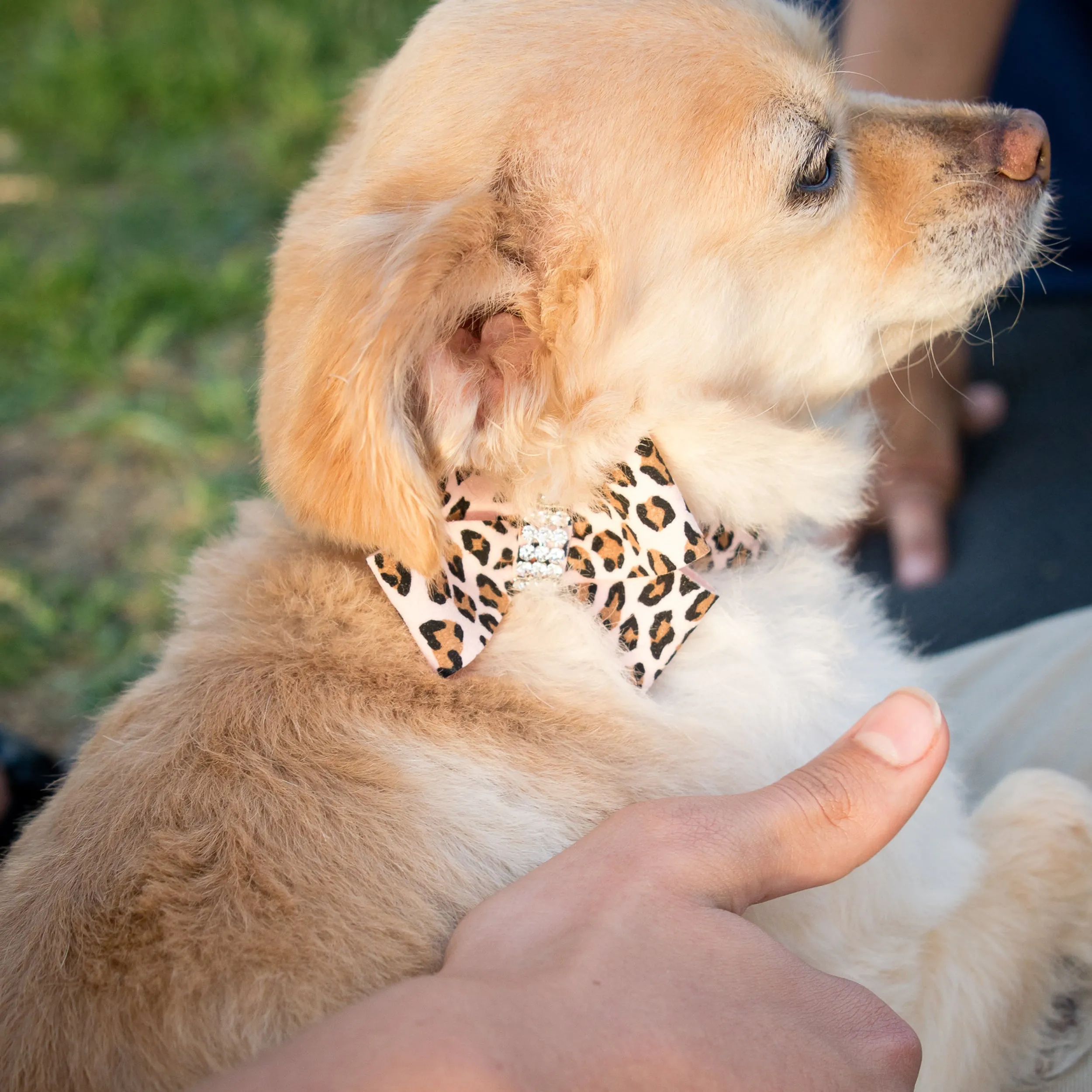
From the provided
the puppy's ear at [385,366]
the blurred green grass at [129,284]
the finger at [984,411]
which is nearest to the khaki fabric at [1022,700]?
the finger at [984,411]

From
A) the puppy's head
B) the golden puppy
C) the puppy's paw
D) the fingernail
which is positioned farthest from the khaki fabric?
the puppy's head

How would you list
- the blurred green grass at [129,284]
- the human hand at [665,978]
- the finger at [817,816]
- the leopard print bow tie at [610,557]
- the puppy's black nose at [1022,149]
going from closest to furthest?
the human hand at [665,978]
the finger at [817,816]
the leopard print bow tie at [610,557]
the puppy's black nose at [1022,149]
the blurred green grass at [129,284]

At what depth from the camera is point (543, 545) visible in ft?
5.32

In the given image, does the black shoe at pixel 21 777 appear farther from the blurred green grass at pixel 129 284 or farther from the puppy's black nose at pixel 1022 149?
the puppy's black nose at pixel 1022 149

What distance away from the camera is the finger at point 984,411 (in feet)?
9.94

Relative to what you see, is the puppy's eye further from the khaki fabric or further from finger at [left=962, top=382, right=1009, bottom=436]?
finger at [left=962, top=382, right=1009, bottom=436]

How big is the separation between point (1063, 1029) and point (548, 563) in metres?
1.23

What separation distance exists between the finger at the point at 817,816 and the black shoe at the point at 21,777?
1635 mm

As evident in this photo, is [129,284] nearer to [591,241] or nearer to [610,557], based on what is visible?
[591,241]

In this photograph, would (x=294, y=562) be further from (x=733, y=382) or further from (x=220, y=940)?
(x=733, y=382)

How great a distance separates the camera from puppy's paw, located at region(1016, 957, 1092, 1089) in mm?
1609

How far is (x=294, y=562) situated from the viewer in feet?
5.40

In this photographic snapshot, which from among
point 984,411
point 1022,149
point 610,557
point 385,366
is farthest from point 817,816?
point 984,411

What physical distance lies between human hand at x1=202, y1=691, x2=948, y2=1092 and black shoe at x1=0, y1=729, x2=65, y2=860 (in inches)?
58.6
